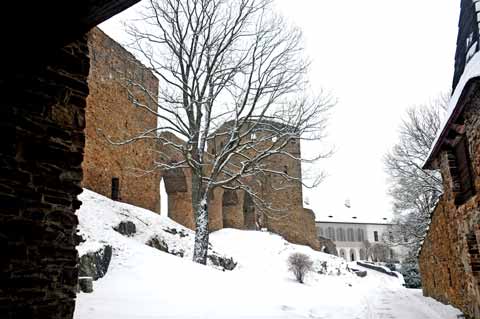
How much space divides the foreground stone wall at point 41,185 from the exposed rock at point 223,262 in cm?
1146

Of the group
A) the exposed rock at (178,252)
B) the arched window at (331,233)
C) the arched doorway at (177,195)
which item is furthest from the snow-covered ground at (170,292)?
the arched window at (331,233)

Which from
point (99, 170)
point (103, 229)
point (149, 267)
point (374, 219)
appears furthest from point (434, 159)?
point (374, 219)

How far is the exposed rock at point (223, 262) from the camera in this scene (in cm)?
1522

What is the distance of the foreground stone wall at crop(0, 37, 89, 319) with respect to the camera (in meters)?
3.51

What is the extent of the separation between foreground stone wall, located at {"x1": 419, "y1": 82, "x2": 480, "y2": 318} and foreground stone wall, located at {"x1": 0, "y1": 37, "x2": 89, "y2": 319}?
6.10m

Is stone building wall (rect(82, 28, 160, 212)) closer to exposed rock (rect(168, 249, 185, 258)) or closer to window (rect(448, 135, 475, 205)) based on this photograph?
exposed rock (rect(168, 249, 185, 258))

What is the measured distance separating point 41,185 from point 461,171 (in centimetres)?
863

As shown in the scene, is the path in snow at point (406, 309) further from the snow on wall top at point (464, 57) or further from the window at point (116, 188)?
the window at point (116, 188)

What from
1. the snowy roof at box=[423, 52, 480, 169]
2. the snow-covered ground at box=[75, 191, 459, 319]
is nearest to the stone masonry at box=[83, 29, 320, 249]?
the snow-covered ground at box=[75, 191, 459, 319]

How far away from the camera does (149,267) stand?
31.8 feet

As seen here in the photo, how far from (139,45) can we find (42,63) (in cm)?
1067

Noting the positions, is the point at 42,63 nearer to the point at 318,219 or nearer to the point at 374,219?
the point at 318,219

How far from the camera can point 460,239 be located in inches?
362

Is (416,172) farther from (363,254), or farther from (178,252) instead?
(363,254)
